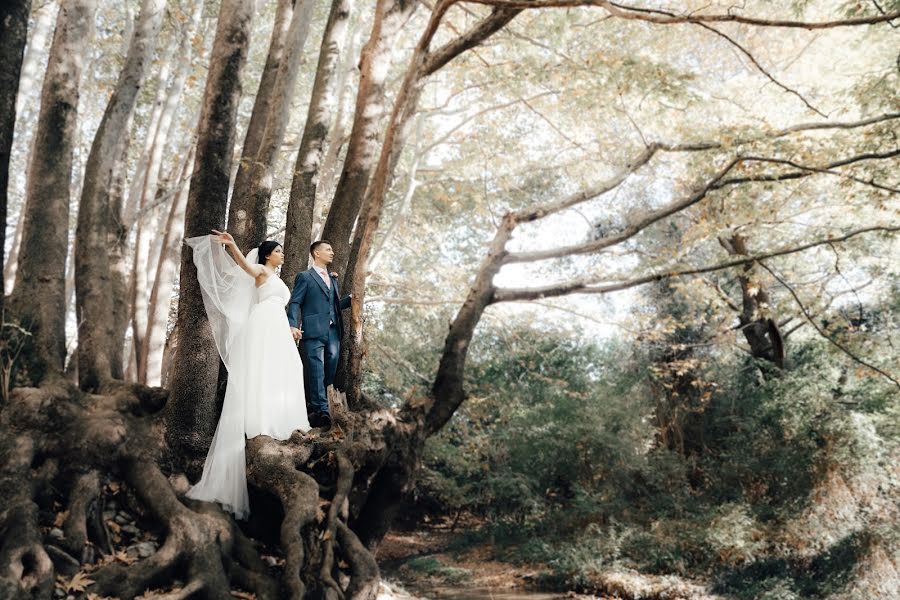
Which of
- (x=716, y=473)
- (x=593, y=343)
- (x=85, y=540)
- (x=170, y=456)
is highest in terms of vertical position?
(x=593, y=343)

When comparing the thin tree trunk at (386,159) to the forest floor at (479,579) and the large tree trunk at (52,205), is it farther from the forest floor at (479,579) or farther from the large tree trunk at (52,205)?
the forest floor at (479,579)

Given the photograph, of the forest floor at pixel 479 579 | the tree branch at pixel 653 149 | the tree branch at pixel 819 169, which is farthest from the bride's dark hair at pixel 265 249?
the tree branch at pixel 819 169

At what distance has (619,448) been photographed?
12320mm

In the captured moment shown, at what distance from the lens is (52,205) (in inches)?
216

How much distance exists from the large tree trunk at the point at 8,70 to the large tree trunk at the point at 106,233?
1.89 meters

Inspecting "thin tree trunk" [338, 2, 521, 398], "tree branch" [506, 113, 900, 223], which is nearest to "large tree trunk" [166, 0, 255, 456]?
"thin tree trunk" [338, 2, 521, 398]

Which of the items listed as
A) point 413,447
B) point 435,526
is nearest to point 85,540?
point 413,447

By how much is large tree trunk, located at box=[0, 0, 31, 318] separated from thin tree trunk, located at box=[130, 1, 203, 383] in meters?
4.21

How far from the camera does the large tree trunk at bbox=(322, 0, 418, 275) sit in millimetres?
6473

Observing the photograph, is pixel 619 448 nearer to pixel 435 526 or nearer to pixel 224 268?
pixel 435 526

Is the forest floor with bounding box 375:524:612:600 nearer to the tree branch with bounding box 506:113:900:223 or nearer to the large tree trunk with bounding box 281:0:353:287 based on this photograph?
the large tree trunk with bounding box 281:0:353:287

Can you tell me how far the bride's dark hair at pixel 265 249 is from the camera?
18.8ft

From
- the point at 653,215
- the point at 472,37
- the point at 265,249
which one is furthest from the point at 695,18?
the point at 653,215

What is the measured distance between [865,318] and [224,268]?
39.4 ft
